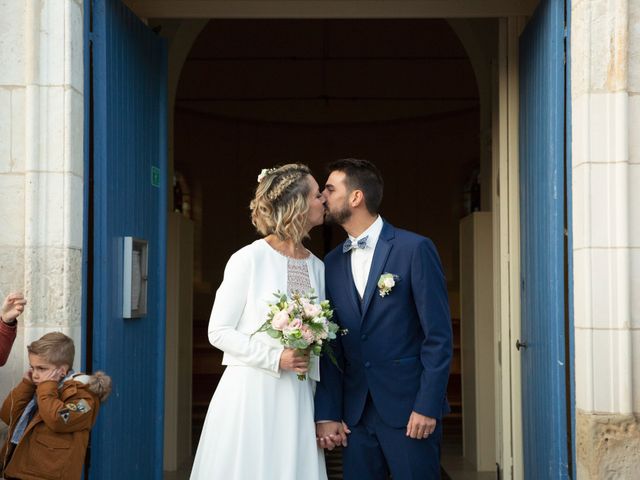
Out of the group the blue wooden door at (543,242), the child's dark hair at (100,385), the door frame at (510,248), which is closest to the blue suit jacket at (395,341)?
the blue wooden door at (543,242)

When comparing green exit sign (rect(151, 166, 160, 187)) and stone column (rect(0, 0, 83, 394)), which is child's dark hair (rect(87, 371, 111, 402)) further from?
green exit sign (rect(151, 166, 160, 187))

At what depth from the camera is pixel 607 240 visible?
4.39 meters

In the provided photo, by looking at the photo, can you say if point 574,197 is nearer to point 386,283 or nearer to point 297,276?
point 386,283

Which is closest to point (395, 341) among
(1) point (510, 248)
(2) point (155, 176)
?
(1) point (510, 248)

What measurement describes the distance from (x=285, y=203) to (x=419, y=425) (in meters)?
1.14

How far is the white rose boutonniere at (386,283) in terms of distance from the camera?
14.0ft

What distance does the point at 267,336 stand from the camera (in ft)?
13.9

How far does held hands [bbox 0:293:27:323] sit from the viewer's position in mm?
4234

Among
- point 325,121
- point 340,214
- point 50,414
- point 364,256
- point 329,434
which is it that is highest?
point 325,121

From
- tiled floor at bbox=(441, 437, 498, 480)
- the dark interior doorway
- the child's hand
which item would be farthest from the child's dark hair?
the dark interior doorway

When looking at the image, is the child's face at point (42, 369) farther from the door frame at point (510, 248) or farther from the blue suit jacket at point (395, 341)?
the door frame at point (510, 248)

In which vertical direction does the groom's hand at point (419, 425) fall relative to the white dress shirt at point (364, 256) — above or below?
below

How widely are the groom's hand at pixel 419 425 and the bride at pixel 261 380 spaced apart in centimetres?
44

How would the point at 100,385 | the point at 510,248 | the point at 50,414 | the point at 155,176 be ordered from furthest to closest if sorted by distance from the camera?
the point at 510,248 < the point at 155,176 < the point at 100,385 < the point at 50,414
